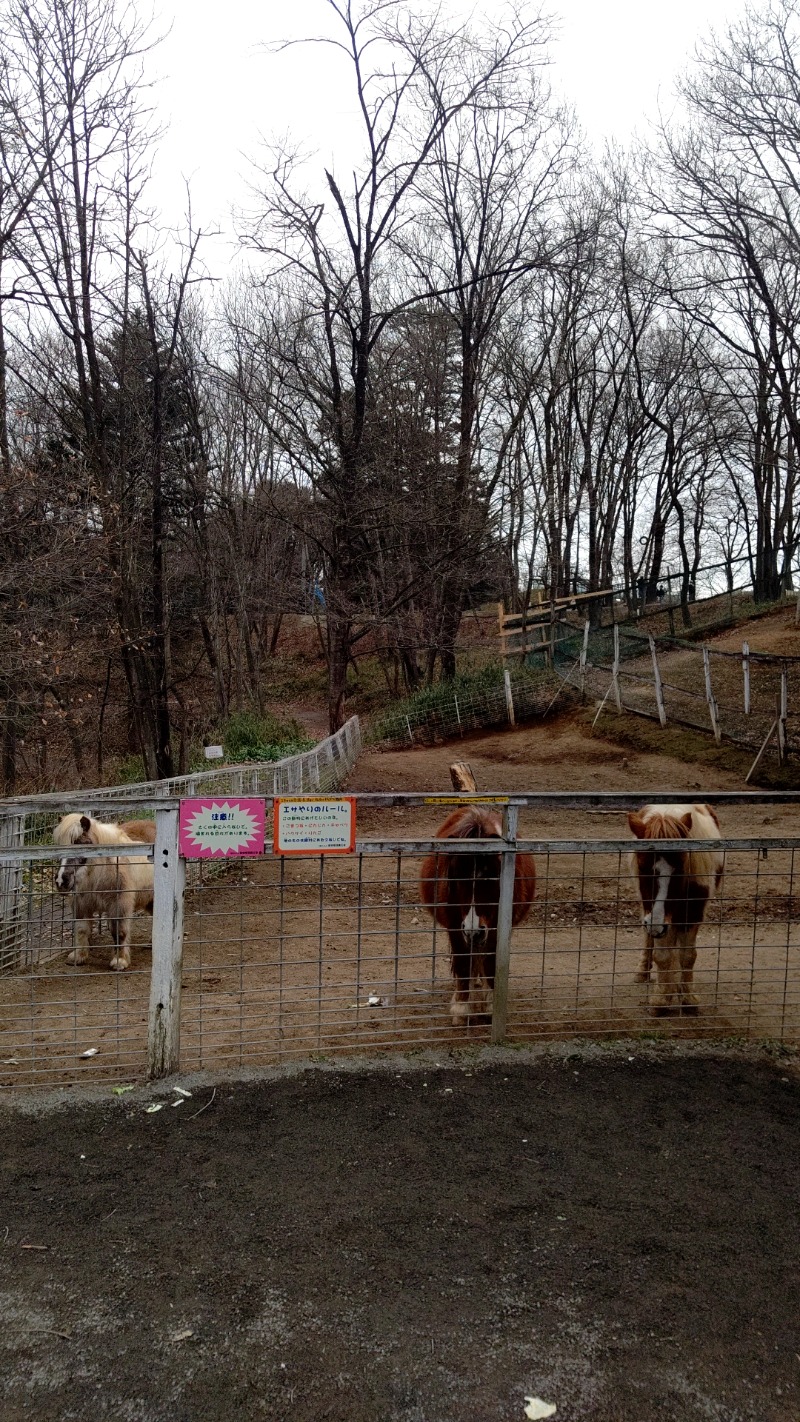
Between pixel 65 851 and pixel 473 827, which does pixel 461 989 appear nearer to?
pixel 473 827

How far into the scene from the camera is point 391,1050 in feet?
16.1

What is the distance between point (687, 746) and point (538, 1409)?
16143 mm

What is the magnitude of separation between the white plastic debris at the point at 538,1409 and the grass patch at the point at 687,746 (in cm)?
1368

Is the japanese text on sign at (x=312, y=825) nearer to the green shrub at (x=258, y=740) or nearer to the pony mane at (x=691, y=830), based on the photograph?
Answer: the pony mane at (x=691, y=830)

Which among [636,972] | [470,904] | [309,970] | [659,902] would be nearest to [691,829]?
[659,902]

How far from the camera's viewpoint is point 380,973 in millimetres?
7055

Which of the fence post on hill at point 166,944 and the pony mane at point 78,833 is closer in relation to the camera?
the fence post on hill at point 166,944

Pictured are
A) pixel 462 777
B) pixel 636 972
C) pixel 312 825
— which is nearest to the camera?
pixel 312 825

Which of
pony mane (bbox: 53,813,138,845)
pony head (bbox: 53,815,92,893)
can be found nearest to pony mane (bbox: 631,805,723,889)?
pony mane (bbox: 53,813,138,845)

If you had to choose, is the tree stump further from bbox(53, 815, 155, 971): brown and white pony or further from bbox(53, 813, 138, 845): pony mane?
bbox(53, 813, 138, 845): pony mane

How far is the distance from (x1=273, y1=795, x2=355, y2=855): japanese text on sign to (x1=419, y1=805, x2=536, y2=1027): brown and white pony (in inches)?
33.6

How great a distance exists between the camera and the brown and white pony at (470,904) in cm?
513

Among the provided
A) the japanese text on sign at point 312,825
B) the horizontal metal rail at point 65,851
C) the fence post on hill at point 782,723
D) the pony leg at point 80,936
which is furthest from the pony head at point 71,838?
the fence post on hill at point 782,723

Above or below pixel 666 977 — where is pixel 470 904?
above
